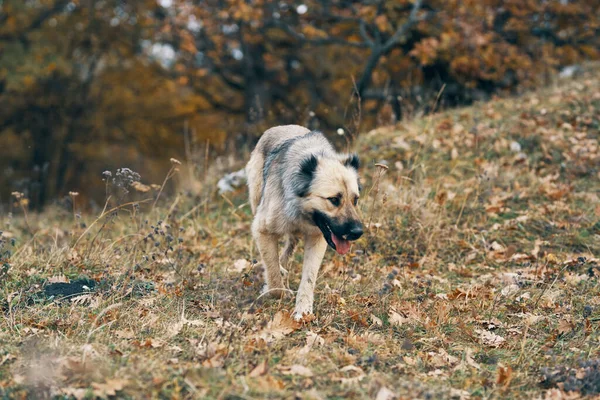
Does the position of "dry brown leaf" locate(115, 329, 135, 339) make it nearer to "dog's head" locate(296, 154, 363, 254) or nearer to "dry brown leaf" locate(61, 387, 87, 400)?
"dry brown leaf" locate(61, 387, 87, 400)

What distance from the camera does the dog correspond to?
15.3ft

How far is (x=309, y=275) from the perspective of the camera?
194 inches

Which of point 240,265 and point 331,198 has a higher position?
point 331,198

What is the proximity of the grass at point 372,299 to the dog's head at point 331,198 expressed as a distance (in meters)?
0.64

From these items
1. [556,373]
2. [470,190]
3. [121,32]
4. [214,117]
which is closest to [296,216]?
[556,373]

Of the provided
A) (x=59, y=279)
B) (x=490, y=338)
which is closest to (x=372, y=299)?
(x=490, y=338)

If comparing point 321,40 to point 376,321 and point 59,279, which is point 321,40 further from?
point 376,321

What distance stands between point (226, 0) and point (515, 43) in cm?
765

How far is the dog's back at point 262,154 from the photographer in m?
5.98

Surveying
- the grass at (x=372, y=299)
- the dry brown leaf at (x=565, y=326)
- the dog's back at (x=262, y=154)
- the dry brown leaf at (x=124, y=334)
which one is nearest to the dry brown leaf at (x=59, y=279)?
the grass at (x=372, y=299)

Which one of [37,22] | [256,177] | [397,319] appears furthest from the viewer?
[37,22]

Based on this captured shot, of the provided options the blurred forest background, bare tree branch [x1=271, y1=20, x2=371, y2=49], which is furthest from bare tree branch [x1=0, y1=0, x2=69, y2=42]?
bare tree branch [x1=271, y1=20, x2=371, y2=49]

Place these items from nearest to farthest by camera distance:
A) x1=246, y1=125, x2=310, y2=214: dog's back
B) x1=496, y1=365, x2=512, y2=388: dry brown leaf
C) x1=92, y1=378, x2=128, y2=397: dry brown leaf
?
1. x1=92, y1=378, x2=128, y2=397: dry brown leaf
2. x1=496, y1=365, x2=512, y2=388: dry brown leaf
3. x1=246, y1=125, x2=310, y2=214: dog's back

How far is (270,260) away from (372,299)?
956 millimetres
